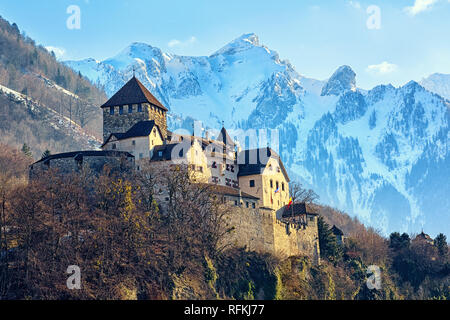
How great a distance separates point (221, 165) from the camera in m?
81.0

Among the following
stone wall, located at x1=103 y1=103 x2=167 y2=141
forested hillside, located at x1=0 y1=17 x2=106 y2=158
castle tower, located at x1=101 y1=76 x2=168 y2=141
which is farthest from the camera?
forested hillside, located at x1=0 y1=17 x2=106 y2=158

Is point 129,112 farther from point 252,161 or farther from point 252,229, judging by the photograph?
point 252,229

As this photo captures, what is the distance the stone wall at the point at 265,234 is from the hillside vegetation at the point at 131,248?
1.08m

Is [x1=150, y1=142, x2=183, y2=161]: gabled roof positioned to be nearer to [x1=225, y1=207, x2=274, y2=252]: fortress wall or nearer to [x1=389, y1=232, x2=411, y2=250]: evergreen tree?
[x1=225, y1=207, x2=274, y2=252]: fortress wall

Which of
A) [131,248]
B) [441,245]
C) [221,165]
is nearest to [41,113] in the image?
[221,165]

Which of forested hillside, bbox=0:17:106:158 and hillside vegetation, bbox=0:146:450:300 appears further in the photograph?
forested hillside, bbox=0:17:106:158

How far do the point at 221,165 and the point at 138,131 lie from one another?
35.6 feet

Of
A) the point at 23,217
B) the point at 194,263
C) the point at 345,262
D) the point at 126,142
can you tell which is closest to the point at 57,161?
the point at 126,142

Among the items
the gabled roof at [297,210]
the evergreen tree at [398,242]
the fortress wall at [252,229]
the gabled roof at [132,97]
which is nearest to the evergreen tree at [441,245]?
the evergreen tree at [398,242]

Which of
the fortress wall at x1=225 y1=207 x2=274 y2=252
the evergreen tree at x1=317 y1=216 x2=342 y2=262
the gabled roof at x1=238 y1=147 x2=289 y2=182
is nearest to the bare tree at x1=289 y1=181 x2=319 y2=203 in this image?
the evergreen tree at x1=317 y1=216 x2=342 y2=262

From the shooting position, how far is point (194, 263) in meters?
62.2

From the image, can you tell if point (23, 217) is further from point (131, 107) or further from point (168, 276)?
point (131, 107)

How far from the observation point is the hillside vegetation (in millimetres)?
54812

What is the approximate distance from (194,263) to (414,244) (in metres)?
49.5
